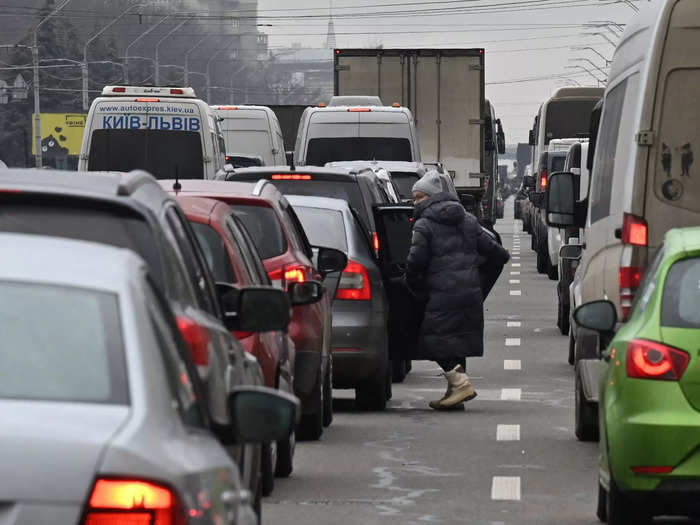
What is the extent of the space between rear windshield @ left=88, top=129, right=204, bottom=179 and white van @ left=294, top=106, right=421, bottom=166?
119 inches

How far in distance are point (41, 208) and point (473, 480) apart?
557 centimetres

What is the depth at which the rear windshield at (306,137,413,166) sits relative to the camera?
2941 centimetres

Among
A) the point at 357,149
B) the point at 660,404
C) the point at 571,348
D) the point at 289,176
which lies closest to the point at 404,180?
the point at 357,149

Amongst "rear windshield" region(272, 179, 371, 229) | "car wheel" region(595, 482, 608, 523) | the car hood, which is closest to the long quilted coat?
"rear windshield" region(272, 179, 371, 229)

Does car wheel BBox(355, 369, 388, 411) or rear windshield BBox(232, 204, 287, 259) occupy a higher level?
rear windshield BBox(232, 204, 287, 259)

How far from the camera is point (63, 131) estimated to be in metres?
97.1

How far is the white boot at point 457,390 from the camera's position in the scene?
14.8 metres

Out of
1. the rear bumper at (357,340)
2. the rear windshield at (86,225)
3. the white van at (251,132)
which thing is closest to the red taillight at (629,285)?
the rear bumper at (357,340)

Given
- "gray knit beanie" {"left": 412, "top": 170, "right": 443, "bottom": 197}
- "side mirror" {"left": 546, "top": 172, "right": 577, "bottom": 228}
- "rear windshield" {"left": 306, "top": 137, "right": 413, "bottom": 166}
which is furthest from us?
"rear windshield" {"left": 306, "top": 137, "right": 413, "bottom": 166}

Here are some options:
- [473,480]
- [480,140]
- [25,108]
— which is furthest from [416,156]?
[25,108]

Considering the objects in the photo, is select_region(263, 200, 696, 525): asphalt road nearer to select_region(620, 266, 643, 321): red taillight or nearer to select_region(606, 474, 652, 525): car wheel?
select_region(620, 266, 643, 321): red taillight

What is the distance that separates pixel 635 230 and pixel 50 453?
6.78 metres

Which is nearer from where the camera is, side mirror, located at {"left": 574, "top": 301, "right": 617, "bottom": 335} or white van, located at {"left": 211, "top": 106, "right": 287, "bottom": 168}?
side mirror, located at {"left": 574, "top": 301, "right": 617, "bottom": 335}

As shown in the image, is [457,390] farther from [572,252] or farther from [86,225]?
[86,225]
